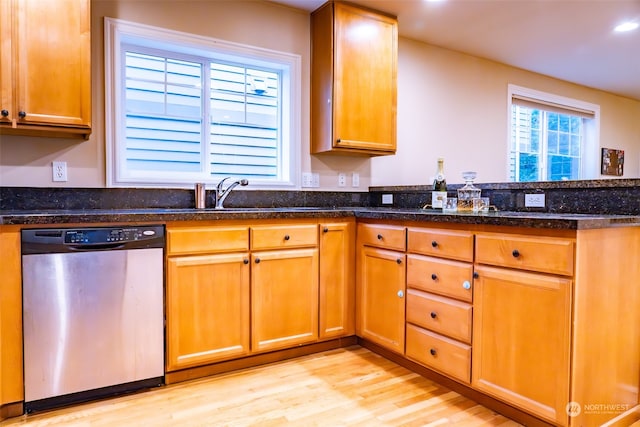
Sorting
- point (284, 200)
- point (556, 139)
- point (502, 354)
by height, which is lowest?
point (502, 354)

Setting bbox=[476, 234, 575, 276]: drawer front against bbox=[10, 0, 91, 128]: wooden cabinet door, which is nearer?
bbox=[476, 234, 575, 276]: drawer front

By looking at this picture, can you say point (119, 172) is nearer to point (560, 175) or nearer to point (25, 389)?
point (25, 389)

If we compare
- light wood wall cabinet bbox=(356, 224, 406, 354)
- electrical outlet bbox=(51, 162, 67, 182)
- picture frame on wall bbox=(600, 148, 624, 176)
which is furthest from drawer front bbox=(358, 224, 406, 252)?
picture frame on wall bbox=(600, 148, 624, 176)

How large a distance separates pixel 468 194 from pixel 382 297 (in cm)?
85

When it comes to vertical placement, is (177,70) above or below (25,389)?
above

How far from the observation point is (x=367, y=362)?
101 inches

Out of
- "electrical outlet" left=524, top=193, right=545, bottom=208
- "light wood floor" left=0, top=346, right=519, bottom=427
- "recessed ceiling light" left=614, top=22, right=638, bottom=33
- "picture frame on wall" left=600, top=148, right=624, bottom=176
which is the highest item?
"recessed ceiling light" left=614, top=22, right=638, bottom=33

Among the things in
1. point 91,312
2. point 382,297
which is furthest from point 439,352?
point 91,312

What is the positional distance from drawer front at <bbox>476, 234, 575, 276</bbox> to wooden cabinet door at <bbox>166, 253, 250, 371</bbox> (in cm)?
129

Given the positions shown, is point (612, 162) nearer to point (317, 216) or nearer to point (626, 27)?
point (626, 27)

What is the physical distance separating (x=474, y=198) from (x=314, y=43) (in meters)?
1.69

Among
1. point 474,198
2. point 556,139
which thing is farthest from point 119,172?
point 556,139

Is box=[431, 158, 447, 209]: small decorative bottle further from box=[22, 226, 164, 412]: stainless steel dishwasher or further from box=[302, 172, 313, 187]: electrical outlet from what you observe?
box=[22, 226, 164, 412]: stainless steel dishwasher

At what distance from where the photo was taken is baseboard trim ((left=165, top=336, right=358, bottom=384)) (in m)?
2.29
